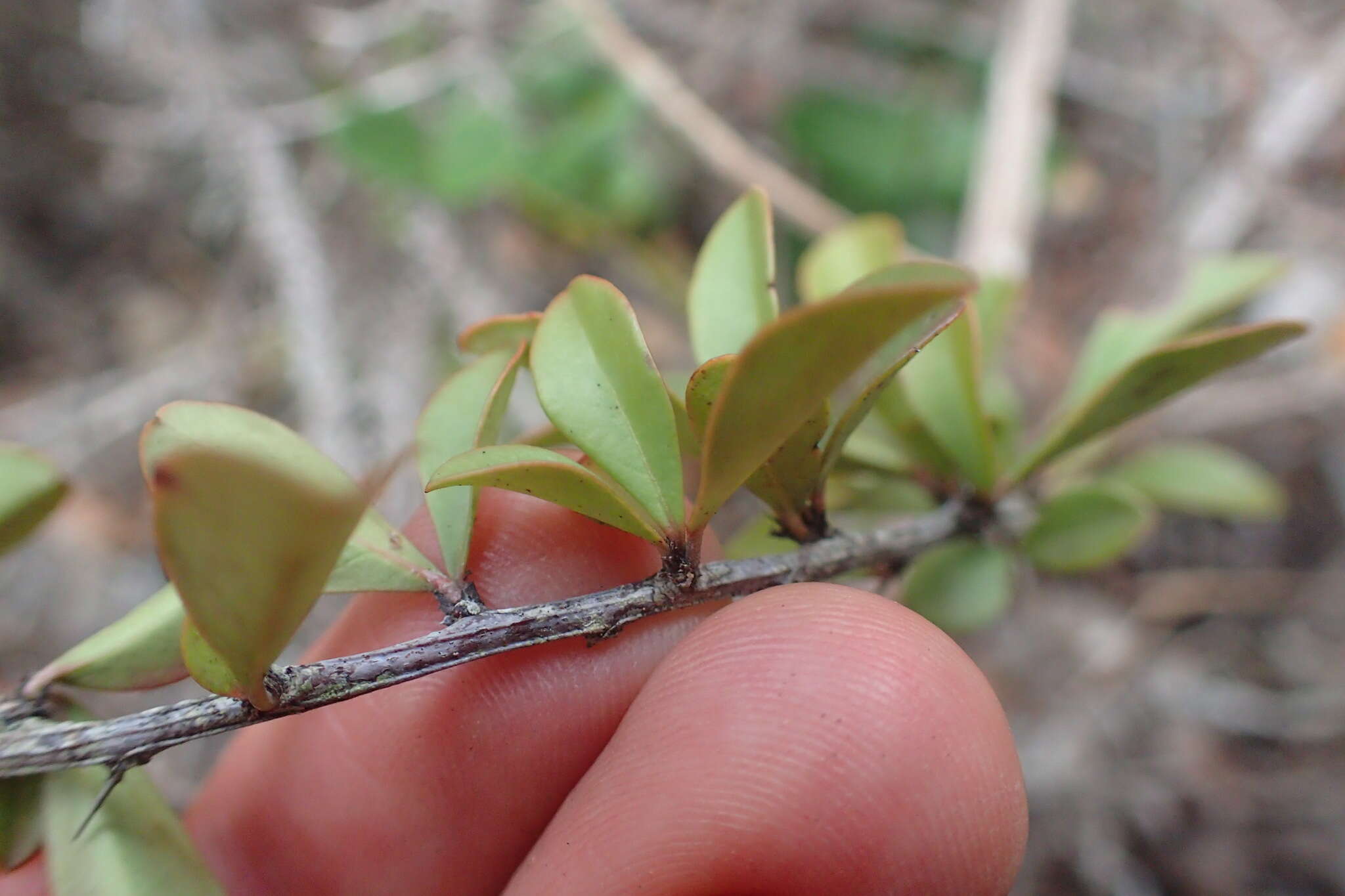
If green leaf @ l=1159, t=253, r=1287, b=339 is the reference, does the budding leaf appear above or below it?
above

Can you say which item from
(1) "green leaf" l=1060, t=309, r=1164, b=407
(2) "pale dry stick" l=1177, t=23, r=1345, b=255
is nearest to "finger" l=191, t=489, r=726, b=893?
(1) "green leaf" l=1060, t=309, r=1164, b=407

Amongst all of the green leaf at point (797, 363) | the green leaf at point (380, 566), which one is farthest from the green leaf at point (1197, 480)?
the green leaf at point (380, 566)

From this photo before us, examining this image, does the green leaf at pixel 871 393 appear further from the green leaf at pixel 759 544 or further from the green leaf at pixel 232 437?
the green leaf at pixel 232 437

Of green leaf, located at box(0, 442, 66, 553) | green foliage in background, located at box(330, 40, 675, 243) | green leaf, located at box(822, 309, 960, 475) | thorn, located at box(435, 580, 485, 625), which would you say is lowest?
thorn, located at box(435, 580, 485, 625)

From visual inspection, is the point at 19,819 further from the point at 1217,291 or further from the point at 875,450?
the point at 1217,291

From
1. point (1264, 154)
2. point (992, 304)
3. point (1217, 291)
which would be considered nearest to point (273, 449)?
point (992, 304)

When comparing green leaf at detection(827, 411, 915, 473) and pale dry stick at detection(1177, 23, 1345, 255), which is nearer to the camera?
green leaf at detection(827, 411, 915, 473)

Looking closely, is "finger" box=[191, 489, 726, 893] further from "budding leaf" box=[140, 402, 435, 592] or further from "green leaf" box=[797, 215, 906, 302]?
"green leaf" box=[797, 215, 906, 302]
